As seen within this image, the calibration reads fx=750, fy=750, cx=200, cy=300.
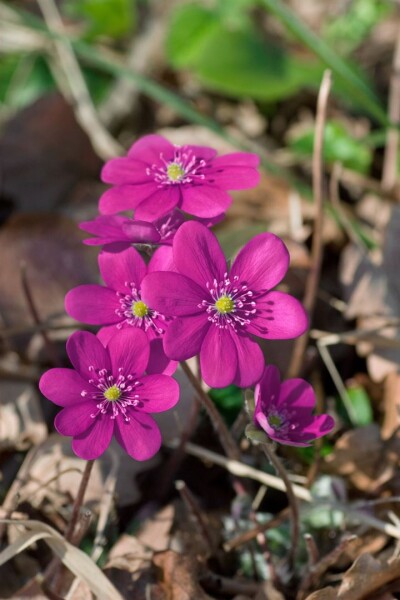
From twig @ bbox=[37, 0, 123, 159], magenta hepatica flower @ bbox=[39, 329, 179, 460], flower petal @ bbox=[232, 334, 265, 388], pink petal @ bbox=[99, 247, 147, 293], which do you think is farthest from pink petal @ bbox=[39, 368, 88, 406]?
twig @ bbox=[37, 0, 123, 159]

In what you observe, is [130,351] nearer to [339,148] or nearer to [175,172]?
[175,172]

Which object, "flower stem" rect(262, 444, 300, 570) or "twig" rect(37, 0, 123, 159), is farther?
"twig" rect(37, 0, 123, 159)

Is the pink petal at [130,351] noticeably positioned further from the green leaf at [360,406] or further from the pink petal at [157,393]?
the green leaf at [360,406]

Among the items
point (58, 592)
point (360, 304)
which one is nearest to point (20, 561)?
point (58, 592)

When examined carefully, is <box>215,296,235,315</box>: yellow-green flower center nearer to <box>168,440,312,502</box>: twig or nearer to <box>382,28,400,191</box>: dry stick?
<box>168,440,312,502</box>: twig

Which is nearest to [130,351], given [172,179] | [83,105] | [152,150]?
[172,179]

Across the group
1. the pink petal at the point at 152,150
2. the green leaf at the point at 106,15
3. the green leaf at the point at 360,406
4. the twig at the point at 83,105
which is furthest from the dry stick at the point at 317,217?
the green leaf at the point at 106,15
